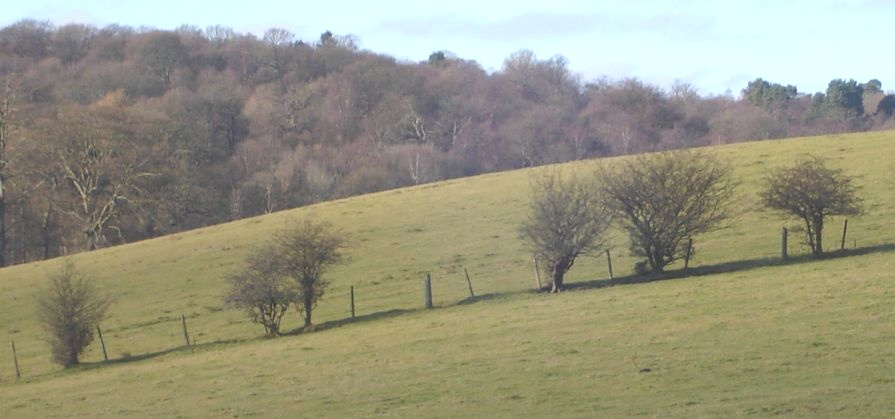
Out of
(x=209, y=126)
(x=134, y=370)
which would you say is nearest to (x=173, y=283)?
(x=134, y=370)

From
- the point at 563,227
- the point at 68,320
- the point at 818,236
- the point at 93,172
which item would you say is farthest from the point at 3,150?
the point at 818,236

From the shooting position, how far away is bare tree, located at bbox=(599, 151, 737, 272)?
124 ft

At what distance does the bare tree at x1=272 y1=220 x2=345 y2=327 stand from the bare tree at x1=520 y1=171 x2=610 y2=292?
7.20 metres

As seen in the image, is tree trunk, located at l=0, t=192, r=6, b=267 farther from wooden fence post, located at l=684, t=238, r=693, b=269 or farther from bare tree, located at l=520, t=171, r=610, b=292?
wooden fence post, located at l=684, t=238, r=693, b=269

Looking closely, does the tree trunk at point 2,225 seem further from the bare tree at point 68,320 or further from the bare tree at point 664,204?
the bare tree at point 664,204

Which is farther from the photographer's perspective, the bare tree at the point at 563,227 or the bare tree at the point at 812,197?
the bare tree at the point at 812,197

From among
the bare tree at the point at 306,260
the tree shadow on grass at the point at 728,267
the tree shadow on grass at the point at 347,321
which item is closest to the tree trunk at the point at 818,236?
the tree shadow on grass at the point at 728,267

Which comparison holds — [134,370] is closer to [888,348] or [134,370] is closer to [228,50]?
[888,348]

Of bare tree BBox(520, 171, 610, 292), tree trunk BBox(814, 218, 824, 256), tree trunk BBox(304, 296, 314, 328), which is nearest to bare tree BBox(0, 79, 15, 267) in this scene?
tree trunk BBox(304, 296, 314, 328)

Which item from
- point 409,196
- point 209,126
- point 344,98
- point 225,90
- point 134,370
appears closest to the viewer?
point 134,370

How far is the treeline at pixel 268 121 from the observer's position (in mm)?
64188

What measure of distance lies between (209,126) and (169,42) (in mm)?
30133

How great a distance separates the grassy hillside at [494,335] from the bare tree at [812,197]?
1.76 meters

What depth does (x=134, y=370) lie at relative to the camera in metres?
31.1
